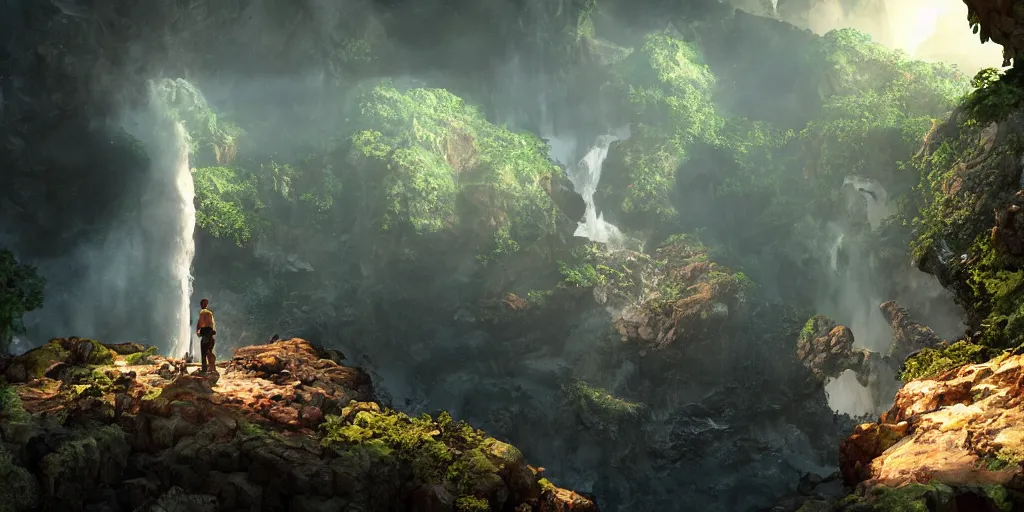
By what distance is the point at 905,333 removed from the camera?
91.9 ft

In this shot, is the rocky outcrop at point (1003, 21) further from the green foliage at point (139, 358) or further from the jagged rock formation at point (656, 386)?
the green foliage at point (139, 358)

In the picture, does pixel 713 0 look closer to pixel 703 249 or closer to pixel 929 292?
pixel 703 249

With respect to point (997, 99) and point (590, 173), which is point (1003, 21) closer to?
point (997, 99)

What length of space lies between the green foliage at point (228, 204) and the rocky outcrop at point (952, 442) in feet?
82.7


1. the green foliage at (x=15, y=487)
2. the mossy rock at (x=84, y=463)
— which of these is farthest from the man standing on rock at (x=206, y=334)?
the green foliage at (x=15, y=487)

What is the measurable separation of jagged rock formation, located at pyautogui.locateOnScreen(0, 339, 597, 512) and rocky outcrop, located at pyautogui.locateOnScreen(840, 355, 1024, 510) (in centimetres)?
622

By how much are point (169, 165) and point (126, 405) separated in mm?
21797

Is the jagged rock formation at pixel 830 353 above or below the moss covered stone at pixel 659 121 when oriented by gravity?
below

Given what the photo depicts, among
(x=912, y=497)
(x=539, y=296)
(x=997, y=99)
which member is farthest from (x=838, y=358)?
(x=912, y=497)

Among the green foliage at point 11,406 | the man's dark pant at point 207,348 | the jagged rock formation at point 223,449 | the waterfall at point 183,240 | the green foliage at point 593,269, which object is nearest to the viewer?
the jagged rock formation at point 223,449

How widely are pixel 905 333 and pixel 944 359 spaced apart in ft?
43.6

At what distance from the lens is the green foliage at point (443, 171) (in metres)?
31.7

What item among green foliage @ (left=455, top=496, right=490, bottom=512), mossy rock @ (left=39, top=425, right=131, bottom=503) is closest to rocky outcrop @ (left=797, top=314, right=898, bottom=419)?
green foliage @ (left=455, top=496, right=490, bottom=512)

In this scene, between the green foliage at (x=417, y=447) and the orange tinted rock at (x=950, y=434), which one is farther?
the green foliage at (x=417, y=447)
